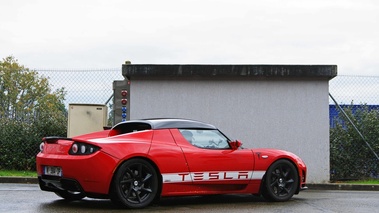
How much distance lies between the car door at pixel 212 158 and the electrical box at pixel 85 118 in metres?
5.87

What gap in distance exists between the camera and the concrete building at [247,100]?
46.0 feet

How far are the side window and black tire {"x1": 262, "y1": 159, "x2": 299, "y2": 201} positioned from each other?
78 centimetres

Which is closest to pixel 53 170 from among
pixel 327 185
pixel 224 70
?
pixel 224 70

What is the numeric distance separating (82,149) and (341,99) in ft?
26.5

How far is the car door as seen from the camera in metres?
8.48

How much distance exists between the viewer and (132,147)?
7.96m

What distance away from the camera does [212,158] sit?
862cm

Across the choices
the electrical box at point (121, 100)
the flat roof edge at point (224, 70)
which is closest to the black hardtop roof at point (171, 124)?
the flat roof edge at point (224, 70)

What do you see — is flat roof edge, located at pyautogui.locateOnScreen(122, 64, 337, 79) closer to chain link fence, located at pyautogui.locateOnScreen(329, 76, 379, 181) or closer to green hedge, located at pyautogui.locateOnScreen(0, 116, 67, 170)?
chain link fence, located at pyautogui.locateOnScreen(329, 76, 379, 181)

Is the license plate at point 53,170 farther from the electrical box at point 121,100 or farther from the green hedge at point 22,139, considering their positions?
the electrical box at point 121,100

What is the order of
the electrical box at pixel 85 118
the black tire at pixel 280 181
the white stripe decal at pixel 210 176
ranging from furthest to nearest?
the electrical box at pixel 85 118 → the black tire at pixel 280 181 → the white stripe decal at pixel 210 176

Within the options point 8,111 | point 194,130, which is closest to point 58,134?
point 8,111

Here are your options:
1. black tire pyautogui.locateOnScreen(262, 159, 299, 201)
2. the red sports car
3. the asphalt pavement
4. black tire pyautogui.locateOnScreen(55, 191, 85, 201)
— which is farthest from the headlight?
the asphalt pavement

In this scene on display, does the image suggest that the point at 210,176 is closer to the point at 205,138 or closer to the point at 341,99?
the point at 205,138
